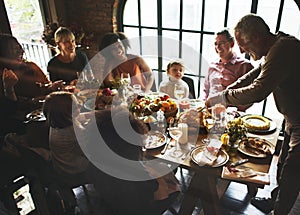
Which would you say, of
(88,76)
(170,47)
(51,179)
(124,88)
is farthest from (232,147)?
(170,47)

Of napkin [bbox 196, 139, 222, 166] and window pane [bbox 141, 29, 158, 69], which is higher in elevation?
window pane [bbox 141, 29, 158, 69]

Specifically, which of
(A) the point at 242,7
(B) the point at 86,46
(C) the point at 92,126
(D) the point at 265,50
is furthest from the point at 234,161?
(B) the point at 86,46

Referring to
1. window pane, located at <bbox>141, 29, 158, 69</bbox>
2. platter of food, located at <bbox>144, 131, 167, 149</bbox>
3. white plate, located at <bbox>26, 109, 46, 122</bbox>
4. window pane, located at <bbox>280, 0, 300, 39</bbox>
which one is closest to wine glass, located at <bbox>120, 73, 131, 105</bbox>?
platter of food, located at <bbox>144, 131, 167, 149</bbox>

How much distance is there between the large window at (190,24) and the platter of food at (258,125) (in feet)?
3.68

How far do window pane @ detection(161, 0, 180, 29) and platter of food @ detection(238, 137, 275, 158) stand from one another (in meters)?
2.13

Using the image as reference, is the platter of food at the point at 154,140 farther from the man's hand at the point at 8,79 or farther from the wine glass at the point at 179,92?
the man's hand at the point at 8,79

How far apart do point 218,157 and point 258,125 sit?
480mm

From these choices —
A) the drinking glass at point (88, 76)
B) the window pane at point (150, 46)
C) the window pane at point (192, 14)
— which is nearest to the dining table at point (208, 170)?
the drinking glass at point (88, 76)

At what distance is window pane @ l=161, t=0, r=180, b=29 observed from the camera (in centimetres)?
336

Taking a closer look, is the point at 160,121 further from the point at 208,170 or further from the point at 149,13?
the point at 149,13

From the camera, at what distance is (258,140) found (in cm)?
174

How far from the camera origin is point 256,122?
76.8 inches

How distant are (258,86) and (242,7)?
1598mm

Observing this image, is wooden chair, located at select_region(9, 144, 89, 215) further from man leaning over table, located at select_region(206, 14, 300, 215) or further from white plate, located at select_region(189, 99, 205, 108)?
man leaning over table, located at select_region(206, 14, 300, 215)
